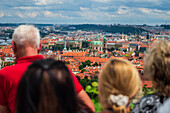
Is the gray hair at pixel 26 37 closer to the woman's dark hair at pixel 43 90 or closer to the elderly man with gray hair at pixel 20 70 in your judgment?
the elderly man with gray hair at pixel 20 70

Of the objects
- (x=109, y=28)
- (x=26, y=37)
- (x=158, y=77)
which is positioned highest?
(x=26, y=37)

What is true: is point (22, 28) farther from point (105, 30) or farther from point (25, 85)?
point (105, 30)

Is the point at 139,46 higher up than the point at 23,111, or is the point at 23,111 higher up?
the point at 23,111

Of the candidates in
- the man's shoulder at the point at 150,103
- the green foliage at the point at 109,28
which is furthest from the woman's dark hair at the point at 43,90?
the green foliage at the point at 109,28

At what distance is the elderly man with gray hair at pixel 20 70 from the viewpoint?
1239 millimetres

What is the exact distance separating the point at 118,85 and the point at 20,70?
1.89ft

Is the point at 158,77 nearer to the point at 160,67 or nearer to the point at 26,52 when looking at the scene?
the point at 160,67

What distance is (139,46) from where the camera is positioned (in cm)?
5472

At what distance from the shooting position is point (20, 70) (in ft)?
4.12

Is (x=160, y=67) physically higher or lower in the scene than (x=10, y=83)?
higher

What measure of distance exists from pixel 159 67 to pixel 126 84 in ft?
0.81

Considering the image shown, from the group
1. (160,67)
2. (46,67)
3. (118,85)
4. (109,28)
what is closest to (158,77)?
(160,67)

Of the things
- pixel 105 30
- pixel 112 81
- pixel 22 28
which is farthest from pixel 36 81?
pixel 105 30

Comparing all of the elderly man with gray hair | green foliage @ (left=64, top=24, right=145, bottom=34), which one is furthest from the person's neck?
green foliage @ (left=64, top=24, right=145, bottom=34)
